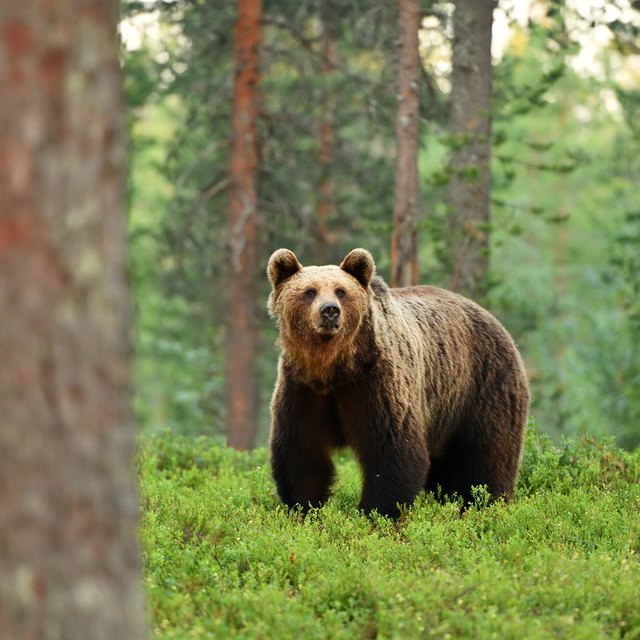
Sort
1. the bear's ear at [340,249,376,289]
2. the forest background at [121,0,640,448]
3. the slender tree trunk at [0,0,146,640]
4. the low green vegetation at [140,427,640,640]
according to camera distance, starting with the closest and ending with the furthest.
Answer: the slender tree trunk at [0,0,146,640] → the low green vegetation at [140,427,640,640] → the bear's ear at [340,249,376,289] → the forest background at [121,0,640,448]

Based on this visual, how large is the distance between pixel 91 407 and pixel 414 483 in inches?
180

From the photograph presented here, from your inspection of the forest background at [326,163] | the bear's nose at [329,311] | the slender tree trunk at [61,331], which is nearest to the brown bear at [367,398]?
the bear's nose at [329,311]

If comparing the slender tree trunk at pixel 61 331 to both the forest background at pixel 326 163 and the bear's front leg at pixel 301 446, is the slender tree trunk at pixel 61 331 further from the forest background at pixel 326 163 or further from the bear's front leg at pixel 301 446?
the forest background at pixel 326 163

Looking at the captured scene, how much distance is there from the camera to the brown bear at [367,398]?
24.7 ft

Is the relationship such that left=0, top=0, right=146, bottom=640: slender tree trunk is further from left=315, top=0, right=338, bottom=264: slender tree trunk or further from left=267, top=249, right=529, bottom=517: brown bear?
A: left=315, top=0, right=338, bottom=264: slender tree trunk

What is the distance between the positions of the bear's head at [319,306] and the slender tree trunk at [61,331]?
390cm

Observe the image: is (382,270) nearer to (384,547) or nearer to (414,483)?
(414,483)

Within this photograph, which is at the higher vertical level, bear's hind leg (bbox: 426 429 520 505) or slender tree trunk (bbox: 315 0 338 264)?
slender tree trunk (bbox: 315 0 338 264)

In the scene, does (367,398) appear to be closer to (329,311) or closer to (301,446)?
(301,446)

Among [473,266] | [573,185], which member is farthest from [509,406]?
[573,185]

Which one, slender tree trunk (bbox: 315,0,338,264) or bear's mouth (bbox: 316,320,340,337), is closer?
bear's mouth (bbox: 316,320,340,337)

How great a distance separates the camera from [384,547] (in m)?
6.24

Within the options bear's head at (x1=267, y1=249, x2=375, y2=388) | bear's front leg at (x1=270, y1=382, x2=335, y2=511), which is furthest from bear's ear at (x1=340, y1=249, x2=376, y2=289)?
bear's front leg at (x1=270, y1=382, x2=335, y2=511)

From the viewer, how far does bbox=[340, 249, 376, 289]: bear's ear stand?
7746 mm
